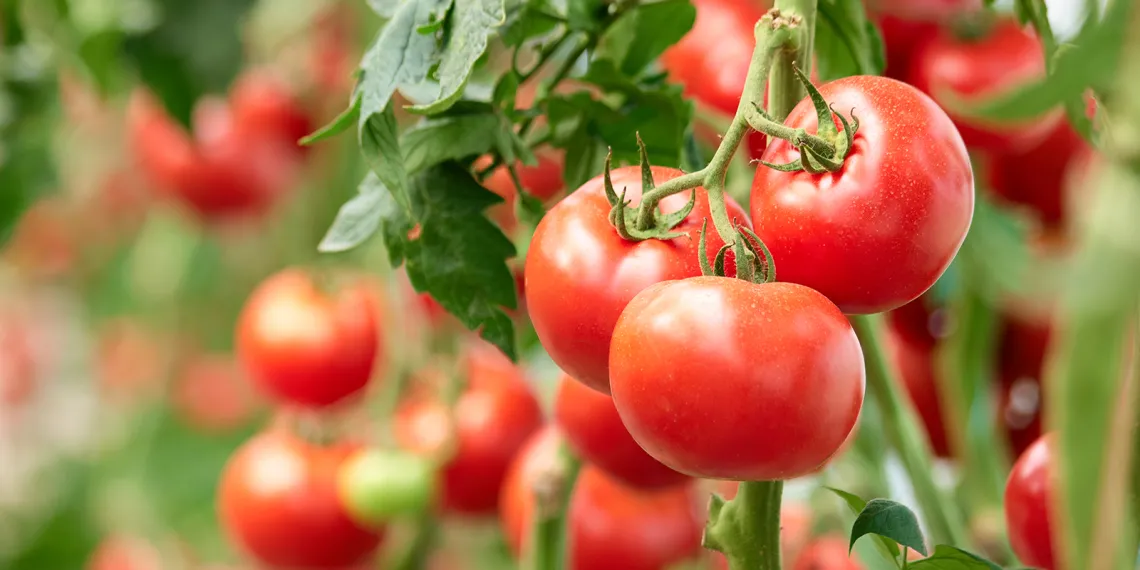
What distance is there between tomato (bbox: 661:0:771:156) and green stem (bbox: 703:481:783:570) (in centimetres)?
29

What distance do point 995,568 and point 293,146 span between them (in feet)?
3.18

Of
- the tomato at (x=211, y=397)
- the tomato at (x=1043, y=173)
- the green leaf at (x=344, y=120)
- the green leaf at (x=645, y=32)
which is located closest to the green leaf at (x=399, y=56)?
the green leaf at (x=344, y=120)

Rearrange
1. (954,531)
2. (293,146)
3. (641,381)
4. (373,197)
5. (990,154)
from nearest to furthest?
(641,381)
(373,197)
(954,531)
(990,154)
(293,146)

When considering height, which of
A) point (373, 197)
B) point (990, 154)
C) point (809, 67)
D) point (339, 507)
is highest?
point (809, 67)

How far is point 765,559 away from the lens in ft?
1.47

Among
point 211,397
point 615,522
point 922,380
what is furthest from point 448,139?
point 211,397

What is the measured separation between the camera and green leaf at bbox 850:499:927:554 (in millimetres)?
453

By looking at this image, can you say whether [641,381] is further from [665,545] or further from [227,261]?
[227,261]

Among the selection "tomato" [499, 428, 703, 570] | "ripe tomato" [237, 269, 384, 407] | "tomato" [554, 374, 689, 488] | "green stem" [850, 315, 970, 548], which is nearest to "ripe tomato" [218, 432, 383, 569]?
"ripe tomato" [237, 269, 384, 407]

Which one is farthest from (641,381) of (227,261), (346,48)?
(227,261)

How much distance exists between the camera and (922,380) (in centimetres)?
91

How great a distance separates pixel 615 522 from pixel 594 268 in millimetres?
445

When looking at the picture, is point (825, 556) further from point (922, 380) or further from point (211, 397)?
point (211, 397)

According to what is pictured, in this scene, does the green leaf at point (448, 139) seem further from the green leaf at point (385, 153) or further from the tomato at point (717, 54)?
the tomato at point (717, 54)
